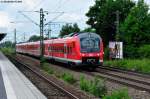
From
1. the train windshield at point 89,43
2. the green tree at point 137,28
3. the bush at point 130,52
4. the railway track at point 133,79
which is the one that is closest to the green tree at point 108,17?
the green tree at point 137,28

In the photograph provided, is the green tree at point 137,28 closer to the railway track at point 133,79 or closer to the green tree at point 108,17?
the green tree at point 108,17

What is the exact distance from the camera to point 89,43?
120 ft

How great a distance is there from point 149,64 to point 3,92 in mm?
20174

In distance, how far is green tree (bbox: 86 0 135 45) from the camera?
240ft

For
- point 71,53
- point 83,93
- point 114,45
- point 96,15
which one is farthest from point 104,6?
point 83,93

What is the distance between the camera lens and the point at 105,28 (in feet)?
240

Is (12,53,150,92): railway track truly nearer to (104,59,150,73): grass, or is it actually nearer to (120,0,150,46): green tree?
(104,59,150,73): grass

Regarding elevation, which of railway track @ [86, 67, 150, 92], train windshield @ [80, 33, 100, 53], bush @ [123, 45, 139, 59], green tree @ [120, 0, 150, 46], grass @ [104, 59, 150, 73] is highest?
green tree @ [120, 0, 150, 46]

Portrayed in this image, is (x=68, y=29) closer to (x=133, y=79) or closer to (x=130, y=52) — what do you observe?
(x=130, y=52)

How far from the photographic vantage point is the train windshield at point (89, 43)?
36.3 meters

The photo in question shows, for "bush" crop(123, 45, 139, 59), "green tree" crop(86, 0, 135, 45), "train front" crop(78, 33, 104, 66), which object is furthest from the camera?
"green tree" crop(86, 0, 135, 45)

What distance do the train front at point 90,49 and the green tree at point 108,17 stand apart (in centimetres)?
3533

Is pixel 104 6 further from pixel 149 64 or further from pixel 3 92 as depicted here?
pixel 3 92

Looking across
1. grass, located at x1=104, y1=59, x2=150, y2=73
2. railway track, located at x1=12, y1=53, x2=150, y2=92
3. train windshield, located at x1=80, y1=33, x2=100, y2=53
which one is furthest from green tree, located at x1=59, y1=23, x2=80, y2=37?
railway track, located at x1=12, y1=53, x2=150, y2=92
